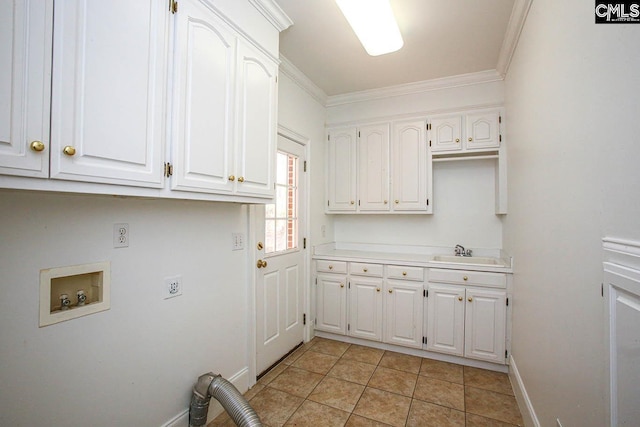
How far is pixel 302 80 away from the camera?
288 cm

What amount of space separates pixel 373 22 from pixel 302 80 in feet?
4.11

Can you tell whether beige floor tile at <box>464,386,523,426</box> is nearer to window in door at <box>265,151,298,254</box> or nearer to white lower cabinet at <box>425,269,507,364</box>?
white lower cabinet at <box>425,269,507,364</box>

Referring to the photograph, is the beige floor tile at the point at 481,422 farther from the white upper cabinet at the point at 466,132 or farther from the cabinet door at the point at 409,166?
the white upper cabinet at the point at 466,132

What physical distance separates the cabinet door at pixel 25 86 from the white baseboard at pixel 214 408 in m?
1.52

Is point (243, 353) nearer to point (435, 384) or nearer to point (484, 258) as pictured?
point (435, 384)

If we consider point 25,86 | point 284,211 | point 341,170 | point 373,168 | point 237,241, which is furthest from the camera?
point 341,170

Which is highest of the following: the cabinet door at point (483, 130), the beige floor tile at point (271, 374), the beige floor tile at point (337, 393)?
the cabinet door at point (483, 130)

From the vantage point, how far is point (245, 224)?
87.0 inches

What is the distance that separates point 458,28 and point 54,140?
2.56m

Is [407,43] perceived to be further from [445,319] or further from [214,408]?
[214,408]

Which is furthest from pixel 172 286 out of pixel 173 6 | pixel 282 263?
pixel 173 6

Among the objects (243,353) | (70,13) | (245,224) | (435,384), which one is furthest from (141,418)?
(435,384)

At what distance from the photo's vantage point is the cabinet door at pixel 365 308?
2.90 meters

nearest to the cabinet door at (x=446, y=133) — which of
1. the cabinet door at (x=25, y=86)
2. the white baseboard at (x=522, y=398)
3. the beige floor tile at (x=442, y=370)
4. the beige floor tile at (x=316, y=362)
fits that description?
the white baseboard at (x=522, y=398)
